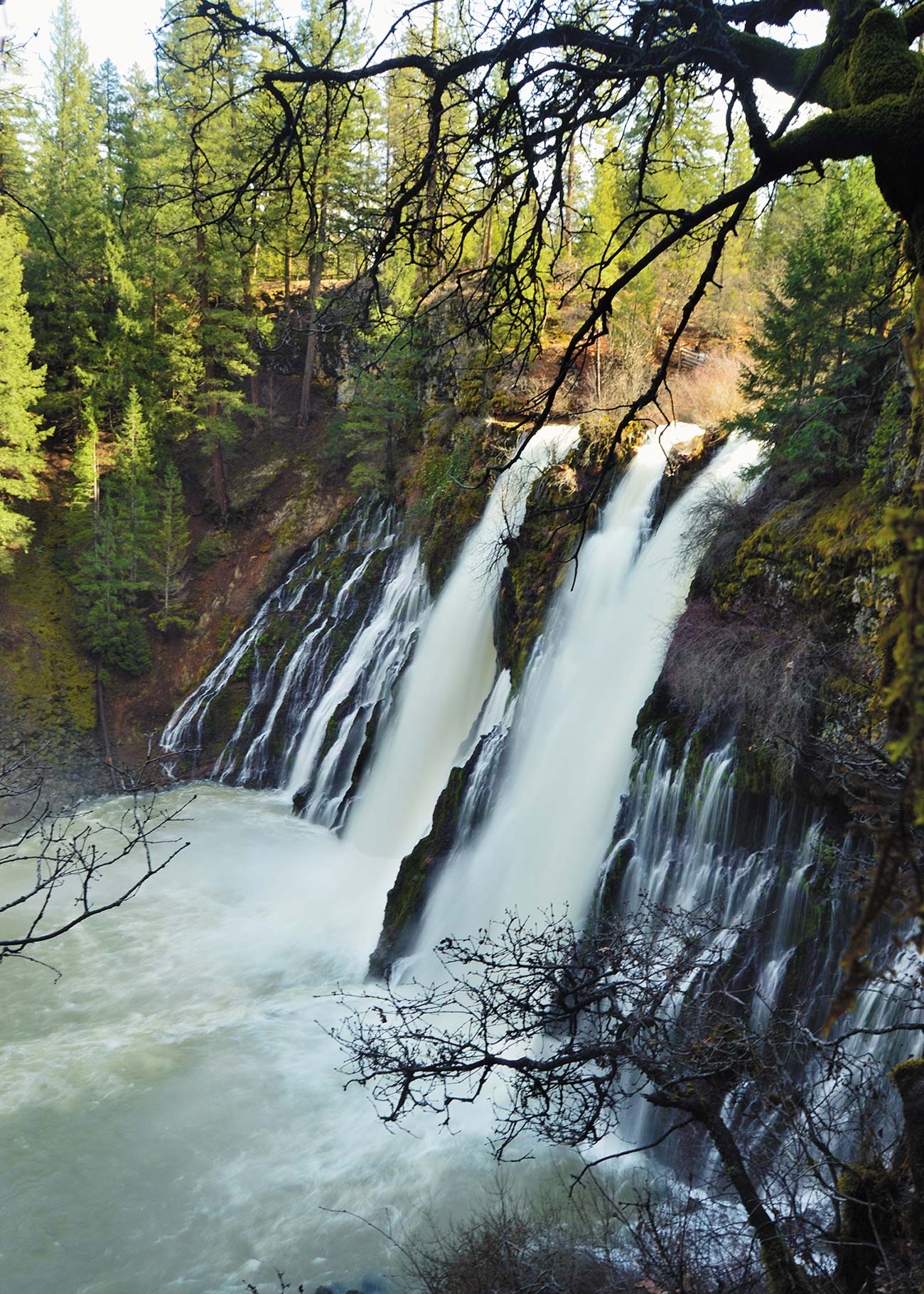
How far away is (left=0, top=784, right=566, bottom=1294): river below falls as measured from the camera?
24.2 feet

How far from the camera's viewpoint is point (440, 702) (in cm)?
1609

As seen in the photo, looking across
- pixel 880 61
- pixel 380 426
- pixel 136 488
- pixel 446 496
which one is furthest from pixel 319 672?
pixel 880 61

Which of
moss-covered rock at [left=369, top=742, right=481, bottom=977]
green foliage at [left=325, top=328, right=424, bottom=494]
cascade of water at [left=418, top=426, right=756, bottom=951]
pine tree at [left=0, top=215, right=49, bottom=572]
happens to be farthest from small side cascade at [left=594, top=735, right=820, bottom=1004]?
pine tree at [left=0, top=215, right=49, bottom=572]

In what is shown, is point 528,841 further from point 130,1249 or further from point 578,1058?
point 578,1058

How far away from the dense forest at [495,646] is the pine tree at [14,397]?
0.44 feet

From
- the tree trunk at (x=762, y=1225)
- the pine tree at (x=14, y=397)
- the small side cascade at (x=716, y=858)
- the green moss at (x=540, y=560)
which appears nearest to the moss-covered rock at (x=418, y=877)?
the green moss at (x=540, y=560)

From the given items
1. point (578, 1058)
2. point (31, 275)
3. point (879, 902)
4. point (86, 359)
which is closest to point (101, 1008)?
point (578, 1058)

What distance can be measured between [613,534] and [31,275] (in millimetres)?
22868

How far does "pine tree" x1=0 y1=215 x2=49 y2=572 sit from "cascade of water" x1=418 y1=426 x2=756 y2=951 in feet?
51.6

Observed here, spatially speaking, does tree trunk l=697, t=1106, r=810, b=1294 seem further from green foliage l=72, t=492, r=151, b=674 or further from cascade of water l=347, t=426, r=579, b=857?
green foliage l=72, t=492, r=151, b=674

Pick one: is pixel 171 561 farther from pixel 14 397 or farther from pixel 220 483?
pixel 14 397

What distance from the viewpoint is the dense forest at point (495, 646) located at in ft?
10.5

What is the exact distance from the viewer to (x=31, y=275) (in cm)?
2625

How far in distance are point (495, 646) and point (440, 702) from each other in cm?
164
